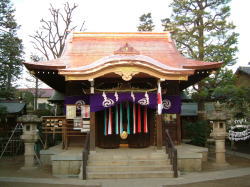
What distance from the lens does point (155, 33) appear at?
1597cm

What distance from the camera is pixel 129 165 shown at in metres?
9.75

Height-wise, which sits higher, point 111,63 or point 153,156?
point 111,63

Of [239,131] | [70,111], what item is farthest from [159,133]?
[239,131]

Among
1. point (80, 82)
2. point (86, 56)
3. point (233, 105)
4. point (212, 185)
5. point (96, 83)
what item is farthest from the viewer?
point (233, 105)

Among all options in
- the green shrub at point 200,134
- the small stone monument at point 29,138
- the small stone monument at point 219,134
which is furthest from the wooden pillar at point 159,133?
the green shrub at point 200,134

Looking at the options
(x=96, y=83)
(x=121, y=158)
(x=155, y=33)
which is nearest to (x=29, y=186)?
(x=121, y=158)

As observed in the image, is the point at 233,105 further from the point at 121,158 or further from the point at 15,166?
the point at 15,166

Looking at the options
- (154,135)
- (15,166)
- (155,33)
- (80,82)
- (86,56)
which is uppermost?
(155,33)

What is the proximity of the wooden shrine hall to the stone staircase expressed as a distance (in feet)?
2.78

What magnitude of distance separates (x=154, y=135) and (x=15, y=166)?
6388 mm

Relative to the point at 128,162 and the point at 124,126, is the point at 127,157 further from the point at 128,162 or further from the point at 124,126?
the point at 124,126

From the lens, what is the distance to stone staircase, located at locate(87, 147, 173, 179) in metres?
9.16

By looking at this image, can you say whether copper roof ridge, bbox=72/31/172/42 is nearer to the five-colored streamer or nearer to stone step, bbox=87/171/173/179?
the five-colored streamer

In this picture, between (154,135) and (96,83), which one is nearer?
(96,83)
